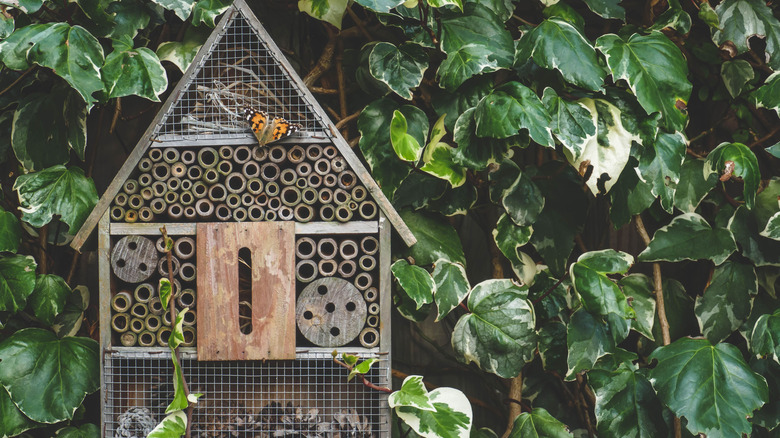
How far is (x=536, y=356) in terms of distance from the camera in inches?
62.4

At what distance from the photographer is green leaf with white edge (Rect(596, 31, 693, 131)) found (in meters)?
1.30

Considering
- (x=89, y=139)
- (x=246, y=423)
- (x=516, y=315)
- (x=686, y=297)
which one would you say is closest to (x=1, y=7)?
(x=89, y=139)

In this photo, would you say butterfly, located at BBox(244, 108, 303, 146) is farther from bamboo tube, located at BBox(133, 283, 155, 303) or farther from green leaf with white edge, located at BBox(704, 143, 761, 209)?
green leaf with white edge, located at BBox(704, 143, 761, 209)

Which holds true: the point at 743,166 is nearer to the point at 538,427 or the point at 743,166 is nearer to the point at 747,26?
the point at 747,26

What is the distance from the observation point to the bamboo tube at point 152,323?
1258 mm

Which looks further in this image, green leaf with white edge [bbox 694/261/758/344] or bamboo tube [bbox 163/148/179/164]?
green leaf with white edge [bbox 694/261/758/344]

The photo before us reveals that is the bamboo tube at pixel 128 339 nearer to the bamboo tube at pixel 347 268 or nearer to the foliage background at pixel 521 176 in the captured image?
the foliage background at pixel 521 176

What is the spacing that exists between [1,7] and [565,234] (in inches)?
49.6

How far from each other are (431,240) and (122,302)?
2.04 ft

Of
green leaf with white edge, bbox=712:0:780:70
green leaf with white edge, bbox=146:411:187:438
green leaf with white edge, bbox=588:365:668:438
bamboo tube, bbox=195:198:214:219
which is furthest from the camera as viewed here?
green leaf with white edge, bbox=712:0:780:70

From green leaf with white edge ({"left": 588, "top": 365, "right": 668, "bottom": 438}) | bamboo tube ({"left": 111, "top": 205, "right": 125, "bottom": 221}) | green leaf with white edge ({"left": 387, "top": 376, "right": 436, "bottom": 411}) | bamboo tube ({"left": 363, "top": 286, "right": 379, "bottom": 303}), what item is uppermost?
Result: bamboo tube ({"left": 111, "top": 205, "right": 125, "bottom": 221})

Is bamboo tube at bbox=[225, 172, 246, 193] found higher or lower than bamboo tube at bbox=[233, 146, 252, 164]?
lower

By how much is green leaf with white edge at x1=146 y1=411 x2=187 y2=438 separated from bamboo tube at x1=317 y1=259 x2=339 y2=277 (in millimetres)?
357

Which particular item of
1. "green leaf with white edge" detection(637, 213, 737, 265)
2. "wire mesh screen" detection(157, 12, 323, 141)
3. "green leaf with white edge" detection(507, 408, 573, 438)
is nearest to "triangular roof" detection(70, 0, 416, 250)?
"wire mesh screen" detection(157, 12, 323, 141)
